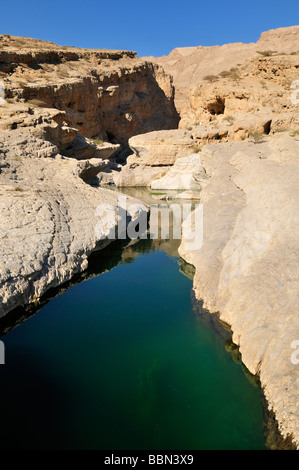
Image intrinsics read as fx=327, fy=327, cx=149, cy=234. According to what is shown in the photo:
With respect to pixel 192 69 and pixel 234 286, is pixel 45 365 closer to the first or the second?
pixel 234 286

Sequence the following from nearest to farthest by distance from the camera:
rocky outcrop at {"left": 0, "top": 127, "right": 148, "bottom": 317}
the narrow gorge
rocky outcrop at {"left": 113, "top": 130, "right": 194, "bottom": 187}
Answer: the narrow gorge < rocky outcrop at {"left": 0, "top": 127, "right": 148, "bottom": 317} < rocky outcrop at {"left": 113, "top": 130, "right": 194, "bottom": 187}

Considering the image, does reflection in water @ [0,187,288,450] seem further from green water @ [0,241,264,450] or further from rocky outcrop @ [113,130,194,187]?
rocky outcrop @ [113,130,194,187]

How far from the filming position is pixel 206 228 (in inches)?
332

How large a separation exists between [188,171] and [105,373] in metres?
15.6

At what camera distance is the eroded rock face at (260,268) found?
399 centimetres

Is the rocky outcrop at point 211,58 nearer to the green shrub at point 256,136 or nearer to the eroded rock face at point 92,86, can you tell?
the eroded rock face at point 92,86

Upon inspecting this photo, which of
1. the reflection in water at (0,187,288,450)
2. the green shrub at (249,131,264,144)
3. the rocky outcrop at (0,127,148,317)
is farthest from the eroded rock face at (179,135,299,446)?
the green shrub at (249,131,264,144)

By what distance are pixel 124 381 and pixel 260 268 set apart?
2.82 m

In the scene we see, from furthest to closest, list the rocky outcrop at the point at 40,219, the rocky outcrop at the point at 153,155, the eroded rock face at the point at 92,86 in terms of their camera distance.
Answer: the eroded rock face at the point at 92,86 < the rocky outcrop at the point at 153,155 < the rocky outcrop at the point at 40,219

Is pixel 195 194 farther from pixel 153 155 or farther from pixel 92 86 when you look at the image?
pixel 92 86

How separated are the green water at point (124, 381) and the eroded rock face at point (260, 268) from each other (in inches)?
17.8

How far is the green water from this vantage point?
3797 millimetres

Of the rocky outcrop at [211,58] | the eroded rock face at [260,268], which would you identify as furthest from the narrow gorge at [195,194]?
the rocky outcrop at [211,58]

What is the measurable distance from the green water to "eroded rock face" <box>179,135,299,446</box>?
1.48 feet
